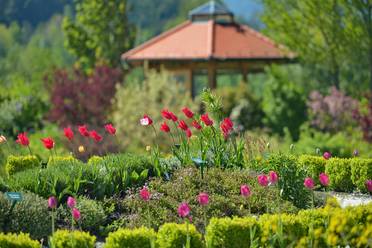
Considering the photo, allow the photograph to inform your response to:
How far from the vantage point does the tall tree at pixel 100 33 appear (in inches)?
1331

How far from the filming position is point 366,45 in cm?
2195

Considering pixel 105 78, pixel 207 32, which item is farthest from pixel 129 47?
pixel 105 78

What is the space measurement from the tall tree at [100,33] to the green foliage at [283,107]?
35.1 feet

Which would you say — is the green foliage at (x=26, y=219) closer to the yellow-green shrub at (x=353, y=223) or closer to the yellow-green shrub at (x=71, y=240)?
the yellow-green shrub at (x=71, y=240)

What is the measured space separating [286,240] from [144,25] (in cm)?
9155

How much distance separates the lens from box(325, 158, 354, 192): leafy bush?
989 centimetres

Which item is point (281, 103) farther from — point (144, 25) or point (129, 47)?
point (144, 25)

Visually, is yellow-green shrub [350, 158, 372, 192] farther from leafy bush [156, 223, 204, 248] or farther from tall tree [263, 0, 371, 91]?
tall tree [263, 0, 371, 91]

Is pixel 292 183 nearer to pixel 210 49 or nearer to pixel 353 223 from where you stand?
pixel 353 223

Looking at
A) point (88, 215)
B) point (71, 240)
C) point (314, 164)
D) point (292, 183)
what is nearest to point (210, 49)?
point (314, 164)

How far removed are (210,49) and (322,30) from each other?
13.0ft

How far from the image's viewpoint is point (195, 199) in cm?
826

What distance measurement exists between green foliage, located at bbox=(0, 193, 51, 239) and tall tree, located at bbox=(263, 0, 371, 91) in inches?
604

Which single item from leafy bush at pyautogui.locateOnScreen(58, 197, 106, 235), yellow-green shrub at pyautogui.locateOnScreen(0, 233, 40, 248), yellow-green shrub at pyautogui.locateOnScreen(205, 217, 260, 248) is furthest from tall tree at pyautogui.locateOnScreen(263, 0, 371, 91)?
yellow-green shrub at pyautogui.locateOnScreen(0, 233, 40, 248)
